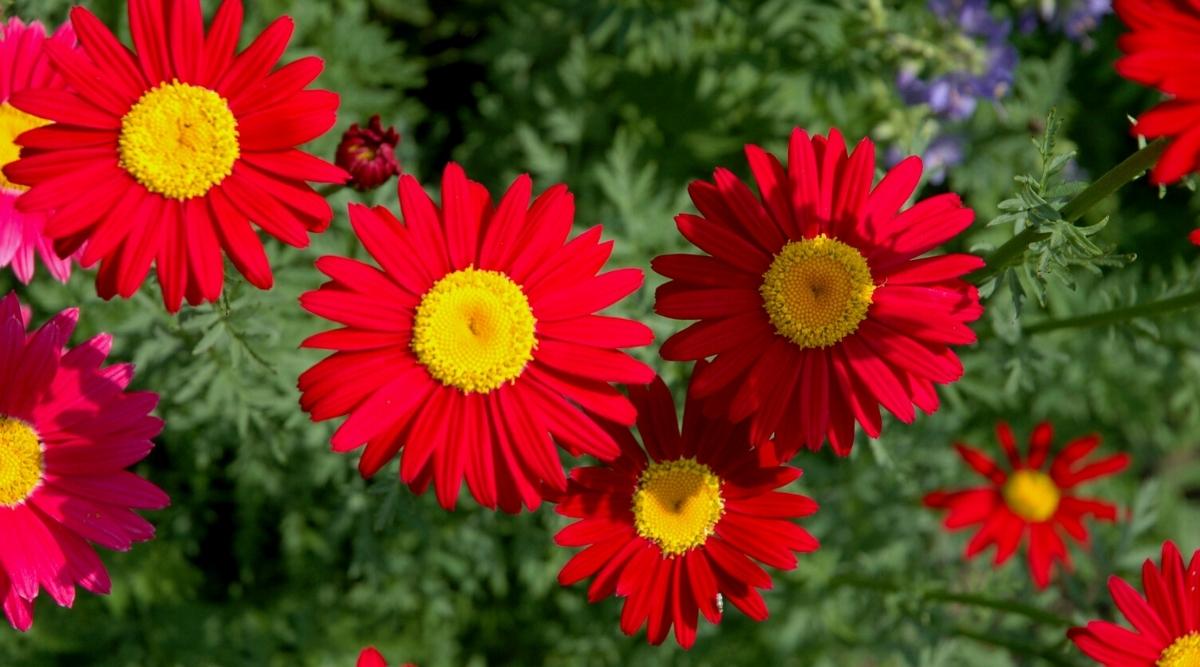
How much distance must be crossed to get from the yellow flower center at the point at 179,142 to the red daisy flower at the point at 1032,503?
8.57 ft

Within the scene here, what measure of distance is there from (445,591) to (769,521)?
78.6 inches

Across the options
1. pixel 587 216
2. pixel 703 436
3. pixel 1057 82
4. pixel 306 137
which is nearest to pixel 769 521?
pixel 703 436

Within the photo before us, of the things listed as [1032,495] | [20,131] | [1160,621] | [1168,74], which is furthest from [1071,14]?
[20,131]

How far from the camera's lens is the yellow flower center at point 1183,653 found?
8.25 ft

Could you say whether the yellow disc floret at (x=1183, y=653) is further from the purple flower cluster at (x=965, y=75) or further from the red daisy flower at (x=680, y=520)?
the purple flower cluster at (x=965, y=75)

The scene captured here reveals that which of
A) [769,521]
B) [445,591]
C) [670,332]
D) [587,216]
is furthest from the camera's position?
[587,216]

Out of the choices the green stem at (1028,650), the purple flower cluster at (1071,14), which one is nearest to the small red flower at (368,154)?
the green stem at (1028,650)

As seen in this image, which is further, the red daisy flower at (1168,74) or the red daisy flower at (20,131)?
the red daisy flower at (20,131)

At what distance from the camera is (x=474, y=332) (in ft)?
7.61

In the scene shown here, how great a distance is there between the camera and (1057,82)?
4508mm

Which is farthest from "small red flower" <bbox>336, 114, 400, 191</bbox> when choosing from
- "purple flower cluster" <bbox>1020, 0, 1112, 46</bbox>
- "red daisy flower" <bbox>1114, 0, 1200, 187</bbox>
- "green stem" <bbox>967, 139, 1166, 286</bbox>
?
"purple flower cluster" <bbox>1020, 0, 1112, 46</bbox>

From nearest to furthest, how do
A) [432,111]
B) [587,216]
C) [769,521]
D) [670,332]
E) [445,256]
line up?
[445,256], [769,521], [670,332], [587,216], [432,111]

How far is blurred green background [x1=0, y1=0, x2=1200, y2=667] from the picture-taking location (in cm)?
356

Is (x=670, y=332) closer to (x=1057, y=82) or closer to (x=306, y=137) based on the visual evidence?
(x=306, y=137)
